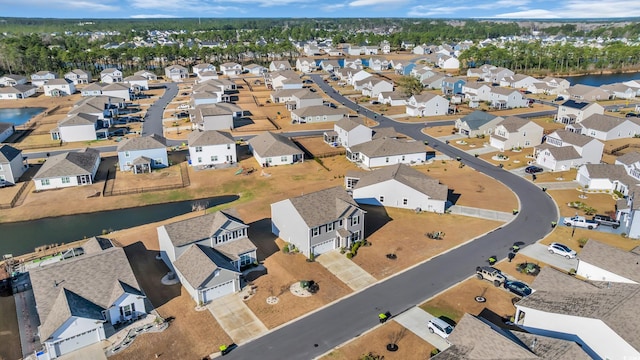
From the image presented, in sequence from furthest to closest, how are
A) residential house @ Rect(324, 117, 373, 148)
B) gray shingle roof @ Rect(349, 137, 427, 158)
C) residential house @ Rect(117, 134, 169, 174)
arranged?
residential house @ Rect(324, 117, 373, 148)
gray shingle roof @ Rect(349, 137, 427, 158)
residential house @ Rect(117, 134, 169, 174)

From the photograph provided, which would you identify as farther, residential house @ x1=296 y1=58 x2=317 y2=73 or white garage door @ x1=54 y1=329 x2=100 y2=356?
residential house @ x1=296 y1=58 x2=317 y2=73

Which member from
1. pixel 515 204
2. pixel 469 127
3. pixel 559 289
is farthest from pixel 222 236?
pixel 469 127

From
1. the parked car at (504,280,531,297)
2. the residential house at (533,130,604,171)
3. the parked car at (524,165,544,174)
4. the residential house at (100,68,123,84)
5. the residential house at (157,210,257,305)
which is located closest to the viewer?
the residential house at (157,210,257,305)

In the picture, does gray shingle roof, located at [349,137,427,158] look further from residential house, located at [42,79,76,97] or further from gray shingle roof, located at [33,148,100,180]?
residential house, located at [42,79,76,97]

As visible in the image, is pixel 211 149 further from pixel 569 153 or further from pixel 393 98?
pixel 393 98

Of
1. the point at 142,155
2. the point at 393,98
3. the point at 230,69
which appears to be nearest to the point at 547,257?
the point at 142,155

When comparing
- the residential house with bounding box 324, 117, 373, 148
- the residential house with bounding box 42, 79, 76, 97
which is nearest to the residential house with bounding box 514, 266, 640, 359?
the residential house with bounding box 324, 117, 373, 148

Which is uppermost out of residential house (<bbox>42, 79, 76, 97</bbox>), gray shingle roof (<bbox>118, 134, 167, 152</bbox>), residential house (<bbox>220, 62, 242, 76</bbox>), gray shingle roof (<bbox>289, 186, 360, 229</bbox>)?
residential house (<bbox>220, 62, 242, 76</bbox>)
